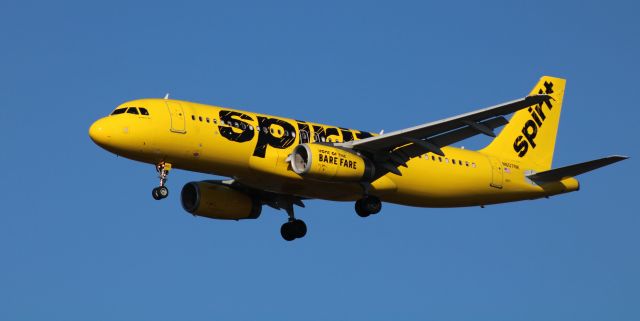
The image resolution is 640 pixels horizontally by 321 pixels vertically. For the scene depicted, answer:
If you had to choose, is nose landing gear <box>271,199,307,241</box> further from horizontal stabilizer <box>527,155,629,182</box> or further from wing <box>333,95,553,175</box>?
horizontal stabilizer <box>527,155,629,182</box>

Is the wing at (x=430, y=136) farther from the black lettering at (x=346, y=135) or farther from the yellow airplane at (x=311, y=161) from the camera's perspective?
the black lettering at (x=346, y=135)

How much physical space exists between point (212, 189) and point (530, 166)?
14702mm

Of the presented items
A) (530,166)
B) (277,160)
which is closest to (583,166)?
(530,166)

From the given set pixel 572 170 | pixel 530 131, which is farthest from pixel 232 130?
pixel 530 131

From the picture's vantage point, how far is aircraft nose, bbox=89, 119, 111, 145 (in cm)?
4562

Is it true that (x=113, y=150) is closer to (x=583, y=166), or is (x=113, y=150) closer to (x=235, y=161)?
(x=235, y=161)

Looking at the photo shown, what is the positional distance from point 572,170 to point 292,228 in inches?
486

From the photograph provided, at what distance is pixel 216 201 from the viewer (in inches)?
2040

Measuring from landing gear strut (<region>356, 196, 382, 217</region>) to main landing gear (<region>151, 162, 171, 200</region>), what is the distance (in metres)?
8.20

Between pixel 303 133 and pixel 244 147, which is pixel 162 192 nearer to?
pixel 244 147

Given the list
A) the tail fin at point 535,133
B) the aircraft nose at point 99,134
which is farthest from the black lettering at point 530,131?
the aircraft nose at point 99,134

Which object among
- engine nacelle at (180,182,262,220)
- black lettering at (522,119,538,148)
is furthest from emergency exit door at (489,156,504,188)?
engine nacelle at (180,182,262,220)

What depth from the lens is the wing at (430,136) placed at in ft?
145

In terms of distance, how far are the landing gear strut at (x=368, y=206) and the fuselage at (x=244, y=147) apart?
1.12 feet
